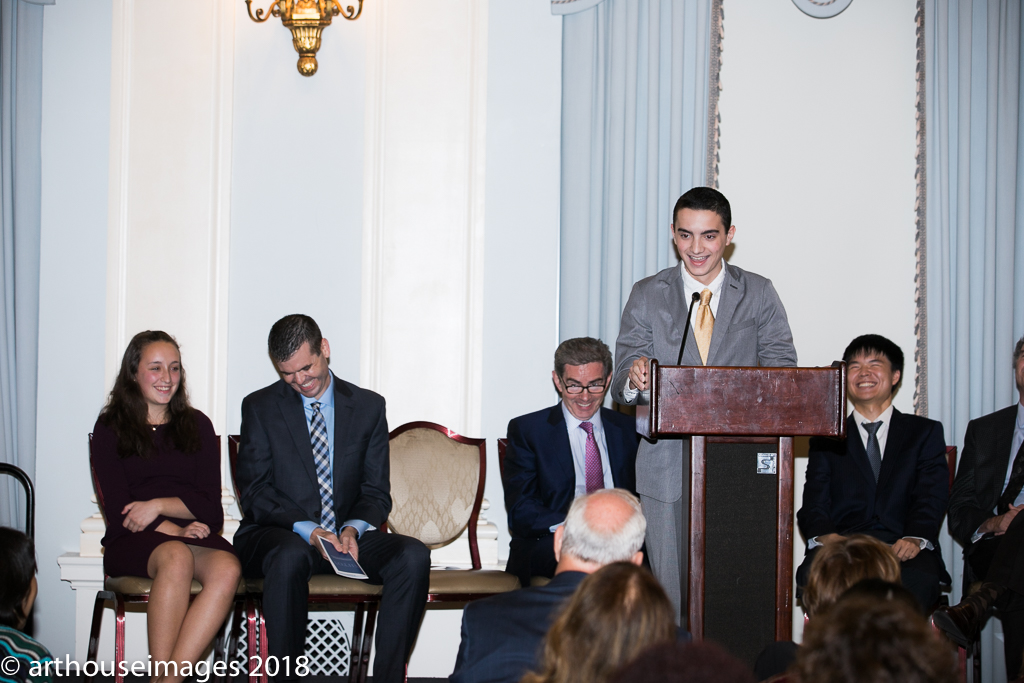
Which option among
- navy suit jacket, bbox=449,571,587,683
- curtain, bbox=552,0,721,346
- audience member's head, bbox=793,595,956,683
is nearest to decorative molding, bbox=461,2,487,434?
curtain, bbox=552,0,721,346

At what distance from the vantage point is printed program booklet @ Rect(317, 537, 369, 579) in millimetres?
3582

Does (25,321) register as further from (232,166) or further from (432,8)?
(432,8)

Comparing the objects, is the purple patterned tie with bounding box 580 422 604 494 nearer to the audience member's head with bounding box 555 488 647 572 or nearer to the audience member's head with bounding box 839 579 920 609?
the audience member's head with bounding box 555 488 647 572

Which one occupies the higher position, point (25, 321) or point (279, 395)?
point (25, 321)

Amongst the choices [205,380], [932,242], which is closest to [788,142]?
[932,242]

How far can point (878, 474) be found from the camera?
400 cm

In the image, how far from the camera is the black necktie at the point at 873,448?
4.02 m

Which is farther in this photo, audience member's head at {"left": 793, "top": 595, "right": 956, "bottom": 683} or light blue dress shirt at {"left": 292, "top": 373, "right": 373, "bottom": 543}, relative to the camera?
light blue dress shirt at {"left": 292, "top": 373, "right": 373, "bottom": 543}

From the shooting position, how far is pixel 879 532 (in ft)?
12.8

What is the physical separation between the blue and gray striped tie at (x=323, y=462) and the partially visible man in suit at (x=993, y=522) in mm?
2460

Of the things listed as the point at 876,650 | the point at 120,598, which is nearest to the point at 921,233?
the point at 876,650

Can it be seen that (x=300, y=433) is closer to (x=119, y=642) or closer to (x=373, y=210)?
(x=119, y=642)

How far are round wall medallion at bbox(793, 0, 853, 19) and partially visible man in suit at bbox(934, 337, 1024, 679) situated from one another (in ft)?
6.03

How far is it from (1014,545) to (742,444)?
155 cm
